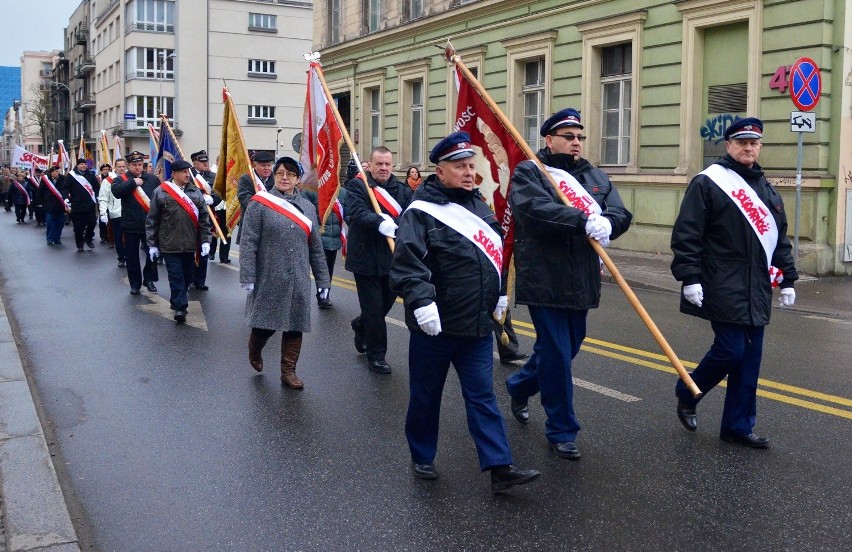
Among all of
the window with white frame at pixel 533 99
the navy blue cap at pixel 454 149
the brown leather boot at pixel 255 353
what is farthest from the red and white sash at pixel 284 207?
the window with white frame at pixel 533 99

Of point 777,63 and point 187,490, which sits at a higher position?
point 777,63

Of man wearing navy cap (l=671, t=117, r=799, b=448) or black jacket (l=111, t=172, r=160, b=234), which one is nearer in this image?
man wearing navy cap (l=671, t=117, r=799, b=448)

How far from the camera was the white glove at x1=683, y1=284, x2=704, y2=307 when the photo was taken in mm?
5703

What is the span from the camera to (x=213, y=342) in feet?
31.2

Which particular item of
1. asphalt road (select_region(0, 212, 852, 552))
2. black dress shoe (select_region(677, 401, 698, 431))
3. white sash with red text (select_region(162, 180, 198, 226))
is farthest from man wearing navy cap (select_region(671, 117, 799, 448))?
white sash with red text (select_region(162, 180, 198, 226))

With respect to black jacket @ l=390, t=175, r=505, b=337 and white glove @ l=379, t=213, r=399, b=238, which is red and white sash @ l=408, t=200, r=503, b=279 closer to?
black jacket @ l=390, t=175, r=505, b=337

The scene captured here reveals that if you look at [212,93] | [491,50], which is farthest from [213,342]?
[212,93]

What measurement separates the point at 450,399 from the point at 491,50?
18.6 m

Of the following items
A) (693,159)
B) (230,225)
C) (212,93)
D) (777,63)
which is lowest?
(230,225)

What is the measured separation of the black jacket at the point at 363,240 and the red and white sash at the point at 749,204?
302 centimetres

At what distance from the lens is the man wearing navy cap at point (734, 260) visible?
5.73m

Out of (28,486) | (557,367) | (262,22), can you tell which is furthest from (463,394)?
(262,22)

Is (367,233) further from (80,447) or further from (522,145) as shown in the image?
(80,447)

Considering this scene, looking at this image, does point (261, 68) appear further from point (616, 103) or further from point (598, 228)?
point (598, 228)
